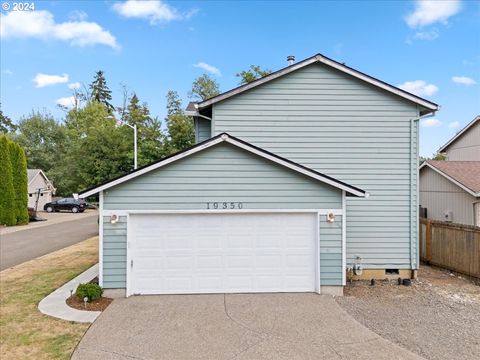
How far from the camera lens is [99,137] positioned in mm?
35719

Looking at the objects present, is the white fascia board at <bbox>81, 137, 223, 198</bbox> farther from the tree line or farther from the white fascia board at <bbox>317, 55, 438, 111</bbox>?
the tree line

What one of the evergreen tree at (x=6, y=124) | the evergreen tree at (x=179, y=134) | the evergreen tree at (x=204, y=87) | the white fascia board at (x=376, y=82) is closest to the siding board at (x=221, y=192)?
the white fascia board at (x=376, y=82)

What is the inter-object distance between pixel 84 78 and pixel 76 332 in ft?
185

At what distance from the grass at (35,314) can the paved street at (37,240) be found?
136cm

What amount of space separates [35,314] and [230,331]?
13.7 feet

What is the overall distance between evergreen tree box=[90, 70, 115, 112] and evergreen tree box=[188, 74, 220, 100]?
87.8 ft

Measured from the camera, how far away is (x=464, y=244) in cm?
977

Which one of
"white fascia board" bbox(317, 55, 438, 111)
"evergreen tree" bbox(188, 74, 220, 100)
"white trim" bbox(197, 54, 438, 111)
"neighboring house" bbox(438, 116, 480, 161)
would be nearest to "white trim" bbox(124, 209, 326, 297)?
"white trim" bbox(197, 54, 438, 111)

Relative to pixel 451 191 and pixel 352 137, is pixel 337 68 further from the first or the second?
pixel 451 191

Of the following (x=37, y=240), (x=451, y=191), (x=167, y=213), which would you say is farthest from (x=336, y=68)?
(x=37, y=240)

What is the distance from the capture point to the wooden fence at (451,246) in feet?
31.0

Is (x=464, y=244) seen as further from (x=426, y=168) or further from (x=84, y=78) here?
(x=84, y=78)

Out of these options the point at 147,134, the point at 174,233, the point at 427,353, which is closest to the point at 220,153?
the point at 174,233

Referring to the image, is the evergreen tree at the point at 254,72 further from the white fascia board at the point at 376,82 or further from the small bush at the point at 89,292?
the small bush at the point at 89,292
